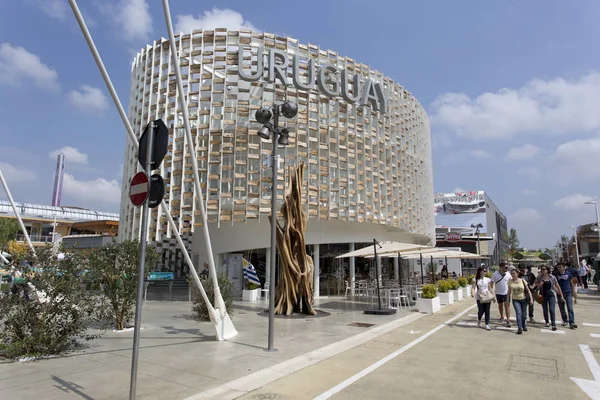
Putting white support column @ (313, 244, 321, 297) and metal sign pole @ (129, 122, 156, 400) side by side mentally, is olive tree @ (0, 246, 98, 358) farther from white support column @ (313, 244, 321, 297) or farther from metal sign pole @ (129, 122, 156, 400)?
white support column @ (313, 244, 321, 297)

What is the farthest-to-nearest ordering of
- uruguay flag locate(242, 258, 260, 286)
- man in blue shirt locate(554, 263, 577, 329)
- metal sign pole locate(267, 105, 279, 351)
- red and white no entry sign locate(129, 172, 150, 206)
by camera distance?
uruguay flag locate(242, 258, 260, 286)
man in blue shirt locate(554, 263, 577, 329)
metal sign pole locate(267, 105, 279, 351)
red and white no entry sign locate(129, 172, 150, 206)

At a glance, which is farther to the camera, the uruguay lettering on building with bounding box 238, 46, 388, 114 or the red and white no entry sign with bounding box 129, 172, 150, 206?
the uruguay lettering on building with bounding box 238, 46, 388, 114

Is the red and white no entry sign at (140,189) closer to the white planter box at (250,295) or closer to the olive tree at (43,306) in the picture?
the olive tree at (43,306)

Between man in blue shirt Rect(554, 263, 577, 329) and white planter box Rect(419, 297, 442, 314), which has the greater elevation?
man in blue shirt Rect(554, 263, 577, 329)

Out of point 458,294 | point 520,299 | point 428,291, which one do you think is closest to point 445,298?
point 458,294

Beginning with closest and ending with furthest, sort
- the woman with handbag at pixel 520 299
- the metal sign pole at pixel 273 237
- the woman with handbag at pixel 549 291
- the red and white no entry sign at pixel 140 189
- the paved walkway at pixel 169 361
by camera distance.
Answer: the red and white no entry sign at pixel 140 189, the paved walkway at pixel 169 361, the metal sign pole at pixel 273 237, the woman with handbag at pixel 520 299, the woman with handbag at pixel 549 291

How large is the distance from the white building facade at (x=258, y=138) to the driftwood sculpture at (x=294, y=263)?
11.9 feet

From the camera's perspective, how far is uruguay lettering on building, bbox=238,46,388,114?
1792 cm

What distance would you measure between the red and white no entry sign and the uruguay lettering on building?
13705 millimetres

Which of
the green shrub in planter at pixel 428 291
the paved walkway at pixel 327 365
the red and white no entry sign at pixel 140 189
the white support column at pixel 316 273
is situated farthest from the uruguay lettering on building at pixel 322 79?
the red and white no entry sign at pixel 140 189

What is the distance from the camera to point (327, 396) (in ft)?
17.4

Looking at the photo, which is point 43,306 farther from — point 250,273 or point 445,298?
point 445,298

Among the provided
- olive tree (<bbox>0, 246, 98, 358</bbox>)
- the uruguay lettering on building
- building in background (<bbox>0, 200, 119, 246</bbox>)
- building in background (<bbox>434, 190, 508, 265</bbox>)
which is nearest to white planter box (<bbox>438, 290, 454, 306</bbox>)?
the uruguay lettering on building

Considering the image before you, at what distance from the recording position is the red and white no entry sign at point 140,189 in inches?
189
